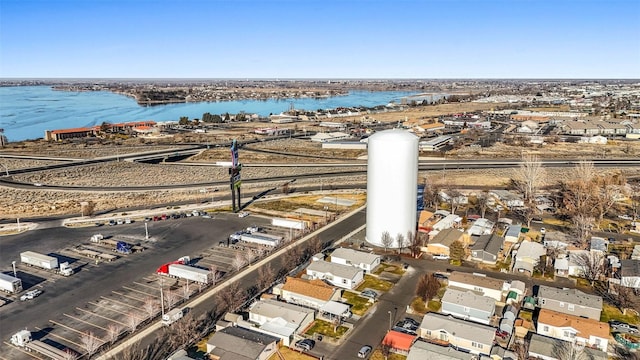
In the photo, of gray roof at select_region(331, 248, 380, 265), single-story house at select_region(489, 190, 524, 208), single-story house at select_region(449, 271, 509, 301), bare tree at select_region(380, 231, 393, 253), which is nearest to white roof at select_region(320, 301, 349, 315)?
gray roof at select_region(331, 248, 380, 265)

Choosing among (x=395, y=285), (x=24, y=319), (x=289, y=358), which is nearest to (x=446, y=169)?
(x=395, y=285)

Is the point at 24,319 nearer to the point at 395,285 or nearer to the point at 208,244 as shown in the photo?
the point at 208,244

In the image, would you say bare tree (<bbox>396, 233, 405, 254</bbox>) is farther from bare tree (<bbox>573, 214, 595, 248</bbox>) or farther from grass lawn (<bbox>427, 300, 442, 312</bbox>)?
bare tree (<bbox>573, 214, 595, 248</bbox>)

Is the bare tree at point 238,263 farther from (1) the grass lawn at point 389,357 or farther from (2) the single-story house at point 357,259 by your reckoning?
(1) the grass lawn at point 389,357

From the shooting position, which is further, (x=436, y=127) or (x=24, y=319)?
(x=436, y=127)

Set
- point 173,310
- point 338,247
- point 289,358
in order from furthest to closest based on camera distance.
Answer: point 338,247
point 173,310
point 289,358

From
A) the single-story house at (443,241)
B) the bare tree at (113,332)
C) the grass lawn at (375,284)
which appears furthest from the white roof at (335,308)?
the single-story house at (443,241)
